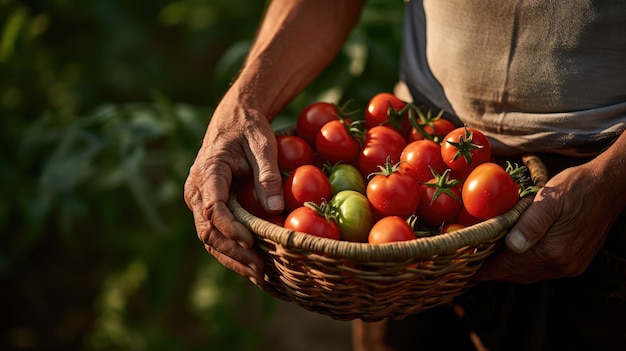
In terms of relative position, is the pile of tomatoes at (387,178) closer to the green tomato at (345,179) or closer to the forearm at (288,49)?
the green tomato at (345,179)

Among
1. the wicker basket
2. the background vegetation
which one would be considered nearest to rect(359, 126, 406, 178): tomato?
the wicker basket

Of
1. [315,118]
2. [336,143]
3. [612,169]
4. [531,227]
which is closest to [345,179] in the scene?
[336,143]

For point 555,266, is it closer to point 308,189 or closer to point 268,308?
point 308,189

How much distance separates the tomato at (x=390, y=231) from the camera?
140cm

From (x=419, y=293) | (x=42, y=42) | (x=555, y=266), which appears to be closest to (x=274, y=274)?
(x=419, y=293)

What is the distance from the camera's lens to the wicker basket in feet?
4.40

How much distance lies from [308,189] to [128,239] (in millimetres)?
1799

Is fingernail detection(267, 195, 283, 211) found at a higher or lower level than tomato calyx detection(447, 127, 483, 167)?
lower

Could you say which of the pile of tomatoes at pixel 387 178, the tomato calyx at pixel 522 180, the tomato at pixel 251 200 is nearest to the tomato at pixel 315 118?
the pile of tomatoes at pixel 387 178

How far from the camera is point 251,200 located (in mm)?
1589

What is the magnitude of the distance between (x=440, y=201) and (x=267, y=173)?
380 millimetres

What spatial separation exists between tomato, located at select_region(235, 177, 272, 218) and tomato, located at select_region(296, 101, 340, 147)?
0.24 metres

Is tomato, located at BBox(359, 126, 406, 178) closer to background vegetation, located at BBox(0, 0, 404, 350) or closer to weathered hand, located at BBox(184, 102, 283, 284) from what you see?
weathered hand, located at BBox(184, 102, 283, 284)

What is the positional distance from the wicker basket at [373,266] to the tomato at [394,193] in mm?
159
